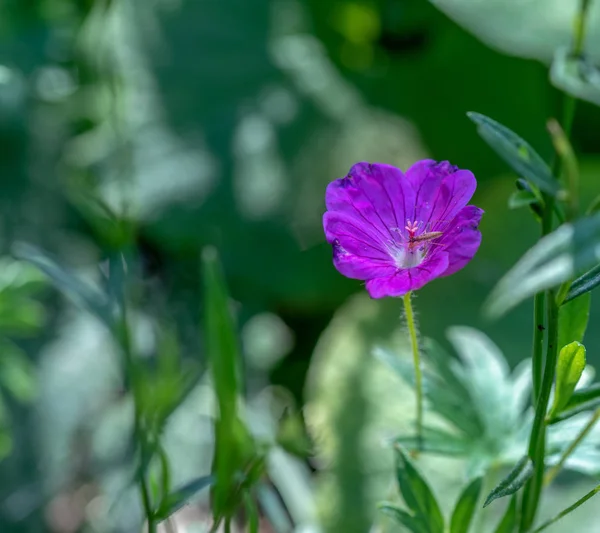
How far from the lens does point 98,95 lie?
154 centimetres

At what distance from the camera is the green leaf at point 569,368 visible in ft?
1.46

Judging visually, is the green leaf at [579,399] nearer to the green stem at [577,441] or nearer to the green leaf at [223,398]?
the green stem at [577,441]

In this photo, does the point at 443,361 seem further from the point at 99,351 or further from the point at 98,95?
the point at 98,95

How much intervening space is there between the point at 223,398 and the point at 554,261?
0.31 m

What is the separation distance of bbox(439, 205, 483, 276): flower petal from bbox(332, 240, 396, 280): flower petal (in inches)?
1.6

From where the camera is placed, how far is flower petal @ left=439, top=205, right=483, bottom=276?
0.43 meters

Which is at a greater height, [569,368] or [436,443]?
[569,368]

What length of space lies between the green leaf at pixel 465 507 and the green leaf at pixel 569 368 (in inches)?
3.8

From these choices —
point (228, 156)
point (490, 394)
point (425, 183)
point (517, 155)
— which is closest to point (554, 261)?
point (517, 155)

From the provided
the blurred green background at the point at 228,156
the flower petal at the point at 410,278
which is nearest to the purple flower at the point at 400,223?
the flower petal at the point at 410,278

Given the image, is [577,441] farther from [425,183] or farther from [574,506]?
[425,183]

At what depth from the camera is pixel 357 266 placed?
0.47 m

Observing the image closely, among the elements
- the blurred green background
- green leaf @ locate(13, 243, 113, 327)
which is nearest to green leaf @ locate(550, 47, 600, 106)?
green leaf @ locate(13, 243, 113, 327)

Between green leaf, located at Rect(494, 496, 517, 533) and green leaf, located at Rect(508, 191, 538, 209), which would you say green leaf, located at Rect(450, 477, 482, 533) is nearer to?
green leaf, located at Rect(494, 496, 517, 533)
